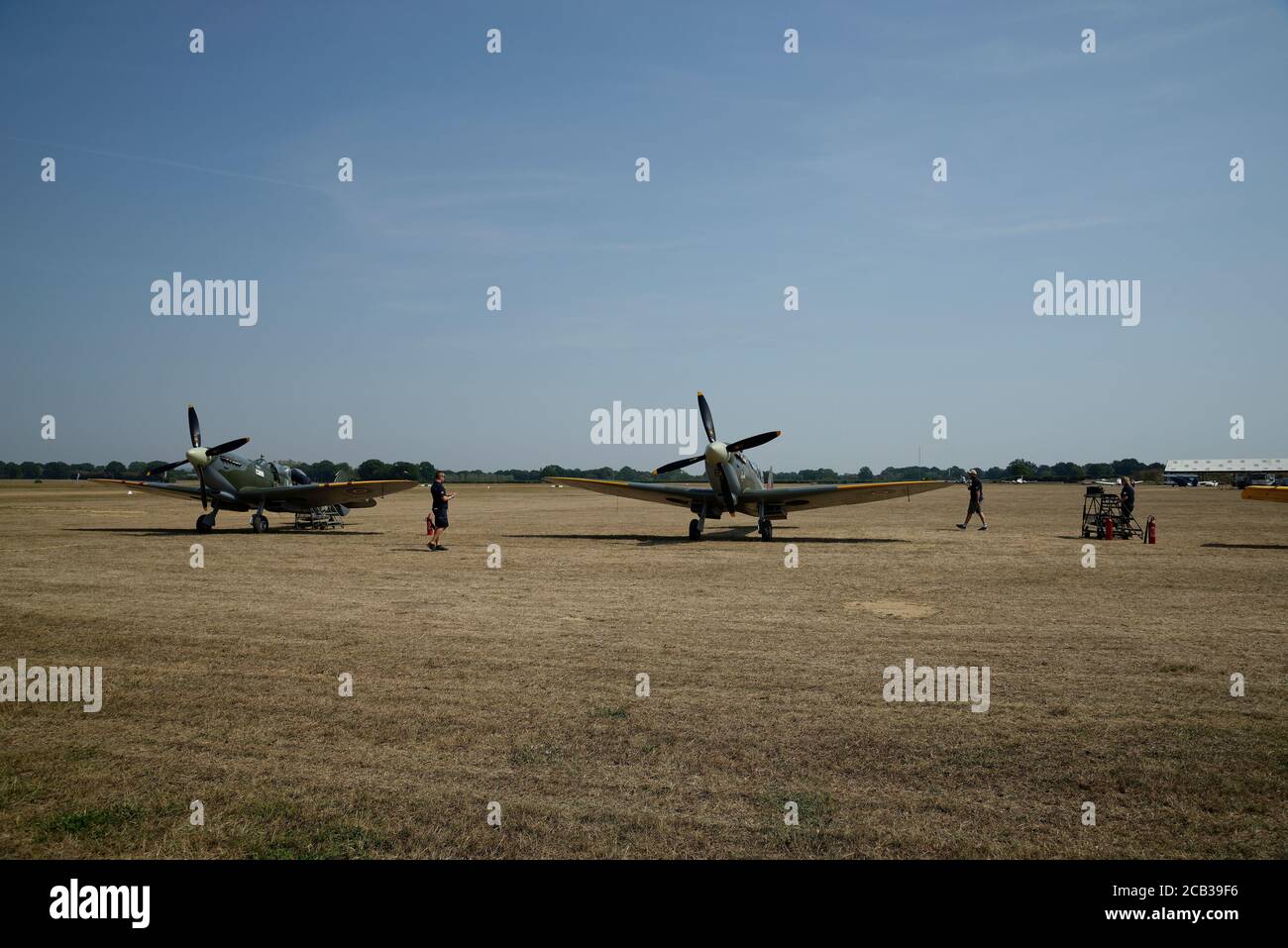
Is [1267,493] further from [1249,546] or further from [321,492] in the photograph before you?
[321,492]

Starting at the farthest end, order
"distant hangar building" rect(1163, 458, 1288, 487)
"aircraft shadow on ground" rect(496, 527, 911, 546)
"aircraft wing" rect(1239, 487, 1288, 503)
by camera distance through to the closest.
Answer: "distant hangar building" rect(1163, 458, 1288, 487), "aircraft shadow on ground" rect(496, 527, 911, 546), "aircraft wing" rect(1239, 487, 1288, 503)

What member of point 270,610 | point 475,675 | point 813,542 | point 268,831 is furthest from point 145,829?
point 813,542

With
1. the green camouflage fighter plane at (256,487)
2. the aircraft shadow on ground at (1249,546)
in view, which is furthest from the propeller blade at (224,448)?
the aircraft shadow on ground at (1249,546)

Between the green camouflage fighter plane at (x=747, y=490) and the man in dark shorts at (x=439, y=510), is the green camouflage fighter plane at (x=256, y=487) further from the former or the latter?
the green camouflage fighter plane at (x=747, y=490)

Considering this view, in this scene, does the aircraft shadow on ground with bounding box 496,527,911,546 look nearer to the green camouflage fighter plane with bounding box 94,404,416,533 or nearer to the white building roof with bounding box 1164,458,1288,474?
the green camouflage fighter plane with bounding box 94,404,416,533

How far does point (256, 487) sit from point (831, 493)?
69.7 ft

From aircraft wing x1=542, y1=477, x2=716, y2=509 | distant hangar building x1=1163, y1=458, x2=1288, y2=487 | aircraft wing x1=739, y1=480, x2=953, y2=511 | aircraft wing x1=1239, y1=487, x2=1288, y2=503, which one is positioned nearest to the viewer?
aircraft wing x1=1239, y1=487, x2=1288, y2=503

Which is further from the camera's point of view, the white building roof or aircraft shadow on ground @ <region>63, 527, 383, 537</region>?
the white building roof

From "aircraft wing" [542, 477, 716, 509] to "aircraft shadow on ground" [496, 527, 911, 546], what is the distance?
1.39 meters

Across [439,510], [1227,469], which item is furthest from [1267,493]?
[1227,469]

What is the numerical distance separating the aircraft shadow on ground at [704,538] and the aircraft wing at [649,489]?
1.39m

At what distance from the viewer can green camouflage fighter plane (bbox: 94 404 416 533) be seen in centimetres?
2711

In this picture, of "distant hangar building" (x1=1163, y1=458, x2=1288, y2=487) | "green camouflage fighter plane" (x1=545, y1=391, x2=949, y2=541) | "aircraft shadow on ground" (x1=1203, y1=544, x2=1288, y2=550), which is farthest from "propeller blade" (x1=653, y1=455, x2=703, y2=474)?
"distant hangar building" (x1=1163, y1=458, x2=1288, y2=487)
